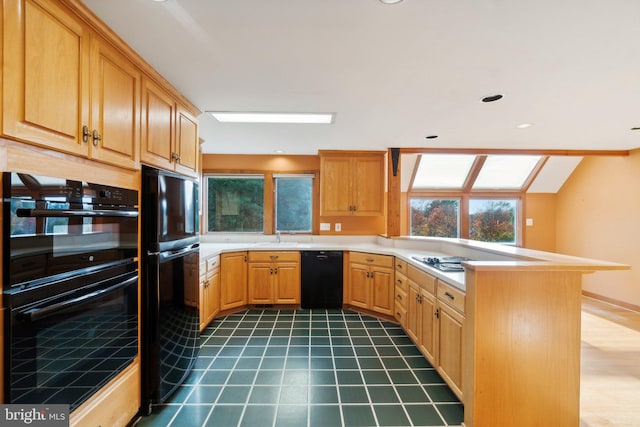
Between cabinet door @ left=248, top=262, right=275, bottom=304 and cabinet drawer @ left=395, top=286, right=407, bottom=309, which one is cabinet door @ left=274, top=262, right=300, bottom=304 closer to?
cabinet door @ left=248, top=262, right=275, bottom=304

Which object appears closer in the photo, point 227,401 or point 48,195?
point 48,195

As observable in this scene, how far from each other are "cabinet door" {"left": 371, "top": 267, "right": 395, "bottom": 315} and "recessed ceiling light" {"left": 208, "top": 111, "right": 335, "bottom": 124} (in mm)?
1880

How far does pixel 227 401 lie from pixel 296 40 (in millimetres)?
2335

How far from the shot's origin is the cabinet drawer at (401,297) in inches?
110

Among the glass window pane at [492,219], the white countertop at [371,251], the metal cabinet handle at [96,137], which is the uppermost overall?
the metal cabinet handle at [96,137]

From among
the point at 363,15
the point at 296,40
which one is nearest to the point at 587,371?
the point at 363,15

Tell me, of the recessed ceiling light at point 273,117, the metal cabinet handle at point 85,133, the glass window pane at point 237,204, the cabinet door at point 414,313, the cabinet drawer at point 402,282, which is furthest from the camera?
the glass window pane at point 237,204

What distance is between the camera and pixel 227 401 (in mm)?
1842

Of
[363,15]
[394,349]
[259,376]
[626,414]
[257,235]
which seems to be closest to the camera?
[363,15]

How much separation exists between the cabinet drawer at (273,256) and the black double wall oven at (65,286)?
2.00m

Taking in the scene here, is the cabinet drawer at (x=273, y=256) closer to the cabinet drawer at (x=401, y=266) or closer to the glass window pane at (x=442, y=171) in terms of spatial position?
the cabinet drawer at (x=401, y=266)

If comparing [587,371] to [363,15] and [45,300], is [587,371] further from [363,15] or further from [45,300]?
[45,300]

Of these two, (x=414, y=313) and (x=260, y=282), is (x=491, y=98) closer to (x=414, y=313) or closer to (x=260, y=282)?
(x=414, y=313)

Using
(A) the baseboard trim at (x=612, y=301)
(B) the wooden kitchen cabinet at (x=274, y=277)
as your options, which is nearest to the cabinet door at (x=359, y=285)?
(B) the wooden kitchen cabinet at (x=274, y=277)
